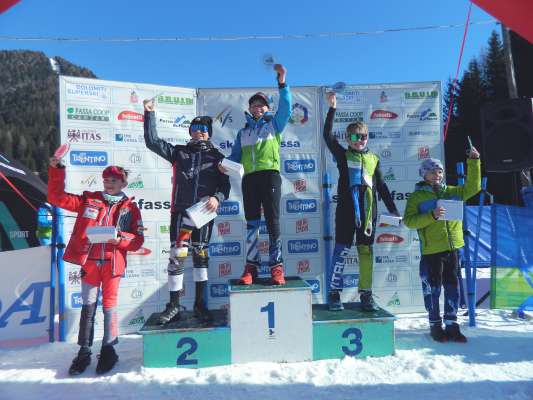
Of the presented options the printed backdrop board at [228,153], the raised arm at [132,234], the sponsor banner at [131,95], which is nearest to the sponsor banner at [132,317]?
the printed backdrop board at [228,153]

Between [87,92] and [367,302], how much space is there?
3.58 meters

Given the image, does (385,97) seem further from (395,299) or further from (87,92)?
(87,92)

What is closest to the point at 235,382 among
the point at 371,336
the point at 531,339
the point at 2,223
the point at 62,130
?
the point at 371,336

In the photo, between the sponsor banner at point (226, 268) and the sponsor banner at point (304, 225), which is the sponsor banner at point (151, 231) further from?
the sponsor banner at point (304, 225)

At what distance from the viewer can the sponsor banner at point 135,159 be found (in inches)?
173

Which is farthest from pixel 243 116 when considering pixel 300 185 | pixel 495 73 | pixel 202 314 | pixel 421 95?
pixel 495 73

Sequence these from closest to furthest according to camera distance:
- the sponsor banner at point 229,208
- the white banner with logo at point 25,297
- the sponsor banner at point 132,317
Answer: the white banner with logo at point 25,297 < the sponsor banner at point 132,317 < the sponsor banner at point 229,208

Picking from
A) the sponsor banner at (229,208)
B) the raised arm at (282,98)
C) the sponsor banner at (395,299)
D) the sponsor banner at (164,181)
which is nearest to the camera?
the raised arm at (282,98)

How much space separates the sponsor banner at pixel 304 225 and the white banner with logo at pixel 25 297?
8.43 feet

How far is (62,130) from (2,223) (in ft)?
19.9

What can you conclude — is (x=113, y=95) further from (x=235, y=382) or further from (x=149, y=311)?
(x=235, y=382)

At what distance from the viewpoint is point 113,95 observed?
14.4 feet

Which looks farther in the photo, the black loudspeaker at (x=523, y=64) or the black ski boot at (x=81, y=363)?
the black loudspeaker at (x=523, y=64)

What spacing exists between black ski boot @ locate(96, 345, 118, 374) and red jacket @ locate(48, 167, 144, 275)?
1.93ft
